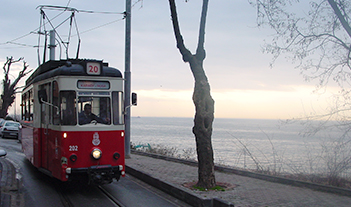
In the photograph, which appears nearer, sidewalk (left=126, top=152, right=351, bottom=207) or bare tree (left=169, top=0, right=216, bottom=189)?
sidewalk (left=126, top=152, right=351, bottom=207)

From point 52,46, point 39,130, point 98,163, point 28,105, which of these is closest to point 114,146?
point 98,163

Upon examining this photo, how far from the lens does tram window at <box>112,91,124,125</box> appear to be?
895cm

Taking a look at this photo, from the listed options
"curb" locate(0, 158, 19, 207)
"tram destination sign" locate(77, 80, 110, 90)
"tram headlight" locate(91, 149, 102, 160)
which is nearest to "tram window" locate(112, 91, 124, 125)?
"tram destination sign" locate(77, 80, 110, 90)

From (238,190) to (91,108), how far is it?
4199mm

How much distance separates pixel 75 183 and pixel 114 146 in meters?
2.32

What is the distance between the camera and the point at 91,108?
8750 mm

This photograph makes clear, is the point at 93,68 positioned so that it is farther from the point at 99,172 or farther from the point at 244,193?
the point at 244,193

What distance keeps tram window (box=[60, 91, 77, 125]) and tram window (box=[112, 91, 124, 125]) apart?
97cm

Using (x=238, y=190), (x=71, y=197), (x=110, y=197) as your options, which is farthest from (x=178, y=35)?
(x=71, y=197)

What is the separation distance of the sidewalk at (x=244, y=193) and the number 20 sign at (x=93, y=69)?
3.40m

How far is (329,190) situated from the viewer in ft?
27.4

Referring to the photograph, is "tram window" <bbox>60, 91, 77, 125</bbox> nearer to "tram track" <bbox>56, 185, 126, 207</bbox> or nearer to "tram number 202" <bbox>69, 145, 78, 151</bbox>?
"tram number 202" <bbox>69, 145, 78, 151</bbox>

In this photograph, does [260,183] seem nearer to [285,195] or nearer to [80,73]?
[285,195]

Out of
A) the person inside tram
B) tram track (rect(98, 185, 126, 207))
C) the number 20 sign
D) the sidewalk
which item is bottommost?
tram track (rect(98, 185, 126, 207))
